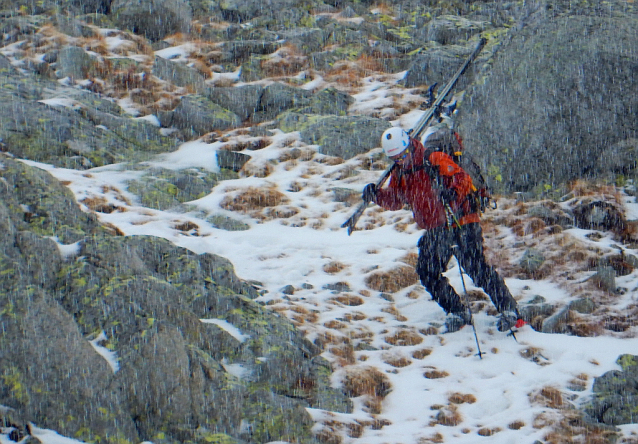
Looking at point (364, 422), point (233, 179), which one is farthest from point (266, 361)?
point (233, 179)

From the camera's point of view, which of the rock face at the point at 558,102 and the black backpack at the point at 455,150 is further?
the rock face at the point at 558,102

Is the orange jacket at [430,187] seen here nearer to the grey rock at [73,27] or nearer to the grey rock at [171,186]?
the grey rock at [171,186]

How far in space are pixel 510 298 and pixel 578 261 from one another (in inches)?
76.5

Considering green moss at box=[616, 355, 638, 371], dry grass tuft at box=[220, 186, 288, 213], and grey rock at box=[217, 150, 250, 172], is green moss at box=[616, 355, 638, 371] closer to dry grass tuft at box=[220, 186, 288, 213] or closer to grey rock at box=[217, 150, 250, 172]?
dry grass tuft at box=[220, 186, 288, 213]

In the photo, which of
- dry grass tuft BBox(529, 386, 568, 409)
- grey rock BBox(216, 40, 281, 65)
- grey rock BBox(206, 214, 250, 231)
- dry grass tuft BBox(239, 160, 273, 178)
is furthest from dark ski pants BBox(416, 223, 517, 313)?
grey rock BBox(216, 40, 281, 65)

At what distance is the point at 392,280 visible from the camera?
352 inches

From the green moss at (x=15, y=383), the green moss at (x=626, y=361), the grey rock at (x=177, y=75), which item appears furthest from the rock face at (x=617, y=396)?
the grey rock at (x=177, y=75)

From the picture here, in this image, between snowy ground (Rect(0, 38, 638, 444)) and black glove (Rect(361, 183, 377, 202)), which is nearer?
snowy ground (Rect(0, 38, 638, 444))

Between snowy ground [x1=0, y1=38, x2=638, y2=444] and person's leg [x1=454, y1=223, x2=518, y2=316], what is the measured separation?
1.32 feet

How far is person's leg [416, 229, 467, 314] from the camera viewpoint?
24.5 feet

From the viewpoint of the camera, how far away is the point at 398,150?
24.1 feet

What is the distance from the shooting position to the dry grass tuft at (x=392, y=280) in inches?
348

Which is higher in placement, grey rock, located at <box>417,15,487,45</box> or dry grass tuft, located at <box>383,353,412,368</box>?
grey rock, located at <box>417,15,487,45</box>

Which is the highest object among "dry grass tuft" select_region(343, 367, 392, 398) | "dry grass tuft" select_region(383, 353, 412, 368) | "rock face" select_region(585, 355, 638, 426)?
"rock face" select_region(585, 355, 638, 426)
